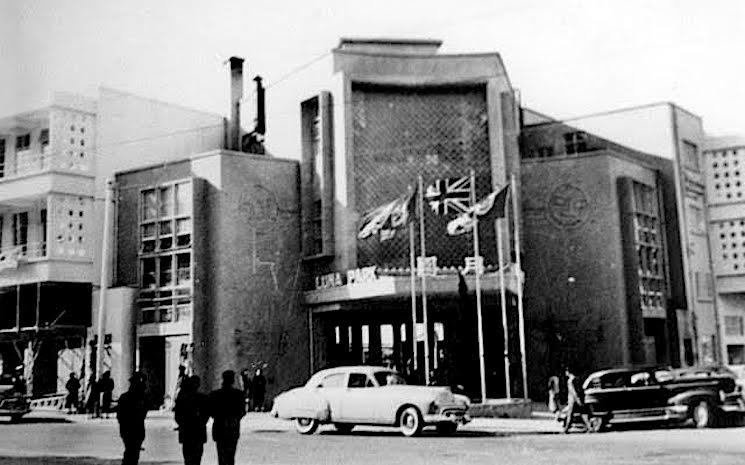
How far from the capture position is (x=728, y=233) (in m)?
34.2

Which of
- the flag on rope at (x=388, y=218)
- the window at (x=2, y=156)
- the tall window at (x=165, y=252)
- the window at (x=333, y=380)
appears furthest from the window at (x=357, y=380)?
the window at (x=2, y=156)

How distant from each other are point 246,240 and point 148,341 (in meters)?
5.30

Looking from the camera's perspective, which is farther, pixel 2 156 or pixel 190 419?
pixel 2 156

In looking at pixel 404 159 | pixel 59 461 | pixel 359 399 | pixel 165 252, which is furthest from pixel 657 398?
pixel 165 252

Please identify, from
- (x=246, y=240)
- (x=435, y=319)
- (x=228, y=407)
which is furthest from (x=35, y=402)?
(x=228, y=407)

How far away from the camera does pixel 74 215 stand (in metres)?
32.1

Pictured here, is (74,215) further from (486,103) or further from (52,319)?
(486,103)

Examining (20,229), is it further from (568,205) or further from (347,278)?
(568,205)

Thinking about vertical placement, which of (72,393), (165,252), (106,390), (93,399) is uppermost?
(165,252)

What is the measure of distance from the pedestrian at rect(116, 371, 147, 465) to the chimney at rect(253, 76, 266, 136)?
25.1 metres

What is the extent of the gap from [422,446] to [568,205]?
19.4 meters

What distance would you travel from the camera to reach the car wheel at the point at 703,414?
18734mm

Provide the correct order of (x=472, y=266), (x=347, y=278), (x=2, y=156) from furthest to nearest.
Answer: (x=2, y=156), (x=347, y=278), (x=472, y=266)

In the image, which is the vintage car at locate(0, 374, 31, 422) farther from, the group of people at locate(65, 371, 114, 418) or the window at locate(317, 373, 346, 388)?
the window at locate(317, 373, 346, 388)
